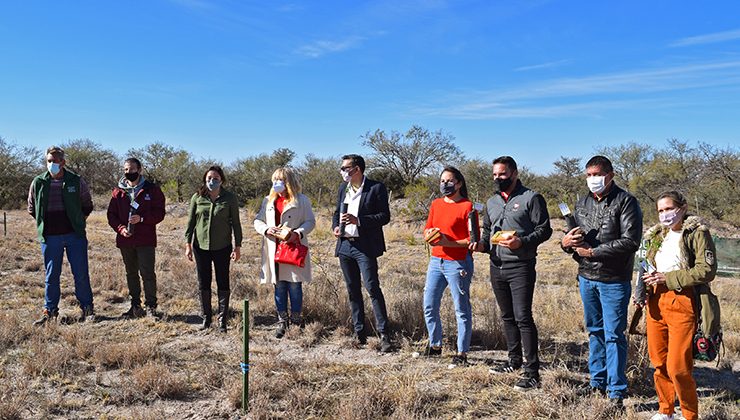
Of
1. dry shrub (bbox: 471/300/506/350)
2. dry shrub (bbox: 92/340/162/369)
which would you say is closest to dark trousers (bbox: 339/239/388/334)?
dry shrub (bbox: 471/300/506/350)

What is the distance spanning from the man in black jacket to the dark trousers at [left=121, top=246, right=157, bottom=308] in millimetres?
4851

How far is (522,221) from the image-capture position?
13.9 ft

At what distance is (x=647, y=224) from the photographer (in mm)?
20031

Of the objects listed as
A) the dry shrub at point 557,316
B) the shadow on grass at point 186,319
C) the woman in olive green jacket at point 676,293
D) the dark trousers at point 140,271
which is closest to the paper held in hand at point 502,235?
the woman in olive green jacket at point 676,293

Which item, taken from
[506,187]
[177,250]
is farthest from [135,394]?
[177,250]

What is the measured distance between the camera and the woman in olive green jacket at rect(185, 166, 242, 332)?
5.75 meters

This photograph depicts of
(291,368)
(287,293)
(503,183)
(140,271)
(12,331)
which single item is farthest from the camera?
(140,271)

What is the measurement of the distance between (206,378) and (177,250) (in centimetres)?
902

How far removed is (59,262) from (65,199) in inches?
29.6

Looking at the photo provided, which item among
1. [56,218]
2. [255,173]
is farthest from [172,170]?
[56,218]

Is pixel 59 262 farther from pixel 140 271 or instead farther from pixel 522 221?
pixel 522 221

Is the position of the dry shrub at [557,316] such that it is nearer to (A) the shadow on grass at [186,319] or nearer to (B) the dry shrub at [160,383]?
(B) the dry shrub at [160,383]

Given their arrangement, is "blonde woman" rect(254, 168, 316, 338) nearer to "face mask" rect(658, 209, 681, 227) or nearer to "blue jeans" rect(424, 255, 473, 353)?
"blue jeans" rect(424, 255, 473, 353)

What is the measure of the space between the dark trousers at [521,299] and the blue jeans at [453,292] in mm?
309
